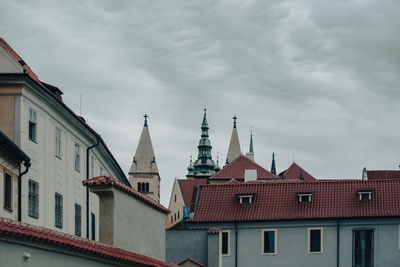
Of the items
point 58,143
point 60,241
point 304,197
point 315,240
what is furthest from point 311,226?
point 60,241

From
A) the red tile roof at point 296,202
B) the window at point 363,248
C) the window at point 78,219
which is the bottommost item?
the window at point 363,248

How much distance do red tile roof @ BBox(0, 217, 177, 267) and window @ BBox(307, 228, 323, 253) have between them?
1514 inches

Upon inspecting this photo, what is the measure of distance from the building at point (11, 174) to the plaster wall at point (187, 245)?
16.1 meters

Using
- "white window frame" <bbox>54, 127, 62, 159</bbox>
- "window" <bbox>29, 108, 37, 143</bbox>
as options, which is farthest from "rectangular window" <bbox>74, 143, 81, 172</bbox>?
"window" <bbox>29, 108, 37, 143</bbox>

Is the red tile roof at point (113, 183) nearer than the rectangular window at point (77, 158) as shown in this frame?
Yes

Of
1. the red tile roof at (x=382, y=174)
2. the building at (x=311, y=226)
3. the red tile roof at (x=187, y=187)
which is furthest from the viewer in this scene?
the red tile roof at (x=187, y=187)

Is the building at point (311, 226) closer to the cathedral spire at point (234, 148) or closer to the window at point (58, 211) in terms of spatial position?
the window at point (58, 211)

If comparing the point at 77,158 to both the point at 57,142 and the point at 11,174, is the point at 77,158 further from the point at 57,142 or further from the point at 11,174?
the point at 11,174

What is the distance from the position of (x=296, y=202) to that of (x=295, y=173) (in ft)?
162

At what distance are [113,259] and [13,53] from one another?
18865 millimetres

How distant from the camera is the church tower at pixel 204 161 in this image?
166250 mm

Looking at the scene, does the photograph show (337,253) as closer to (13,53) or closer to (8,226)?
(13,53)

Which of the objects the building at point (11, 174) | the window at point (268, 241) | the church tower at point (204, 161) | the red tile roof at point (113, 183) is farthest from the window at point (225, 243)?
the church tower at point (204, 161)

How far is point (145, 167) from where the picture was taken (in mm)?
178500
